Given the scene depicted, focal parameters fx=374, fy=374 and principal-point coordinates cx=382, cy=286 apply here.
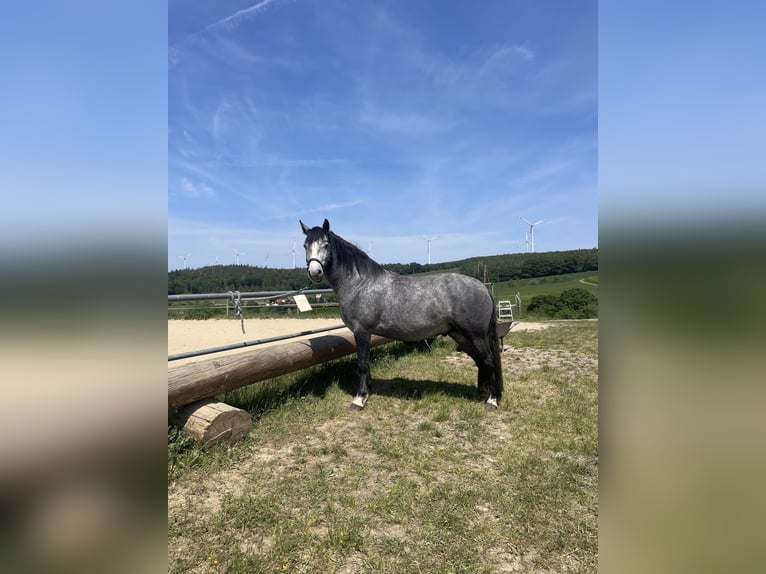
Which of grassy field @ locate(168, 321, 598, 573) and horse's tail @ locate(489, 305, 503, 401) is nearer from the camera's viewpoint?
grassy field @ locate(168, 321, 598, 573)

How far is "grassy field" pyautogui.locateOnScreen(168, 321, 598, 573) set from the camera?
2.33m

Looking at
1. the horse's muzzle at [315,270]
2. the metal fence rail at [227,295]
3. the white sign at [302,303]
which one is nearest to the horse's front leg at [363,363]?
the white sign at [302,303]

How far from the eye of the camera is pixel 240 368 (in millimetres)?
4285

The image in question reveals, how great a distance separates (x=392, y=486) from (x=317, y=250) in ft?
9.07

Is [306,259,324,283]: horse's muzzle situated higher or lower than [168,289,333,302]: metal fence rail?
higher

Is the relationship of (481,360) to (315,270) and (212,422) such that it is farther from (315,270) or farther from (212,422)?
(212,422)

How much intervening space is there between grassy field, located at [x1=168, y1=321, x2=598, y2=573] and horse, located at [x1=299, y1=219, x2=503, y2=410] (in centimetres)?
64

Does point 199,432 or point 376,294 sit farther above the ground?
point 376,294

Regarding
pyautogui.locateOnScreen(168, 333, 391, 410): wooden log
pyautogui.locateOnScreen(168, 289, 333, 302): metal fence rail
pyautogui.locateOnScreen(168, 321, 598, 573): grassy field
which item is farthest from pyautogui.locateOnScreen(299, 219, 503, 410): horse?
pyautogui.locateOnScreen(168, 289, 333, 302): metal fence rail

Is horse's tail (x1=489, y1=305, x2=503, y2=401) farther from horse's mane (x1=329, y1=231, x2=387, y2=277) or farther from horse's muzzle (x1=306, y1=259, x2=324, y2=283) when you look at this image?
horse's muzzle (x1=306, y1=259, x2=324, y2=283)

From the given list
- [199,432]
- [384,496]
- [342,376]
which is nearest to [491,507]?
[384,496]

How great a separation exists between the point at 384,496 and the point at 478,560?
2.84 feet
